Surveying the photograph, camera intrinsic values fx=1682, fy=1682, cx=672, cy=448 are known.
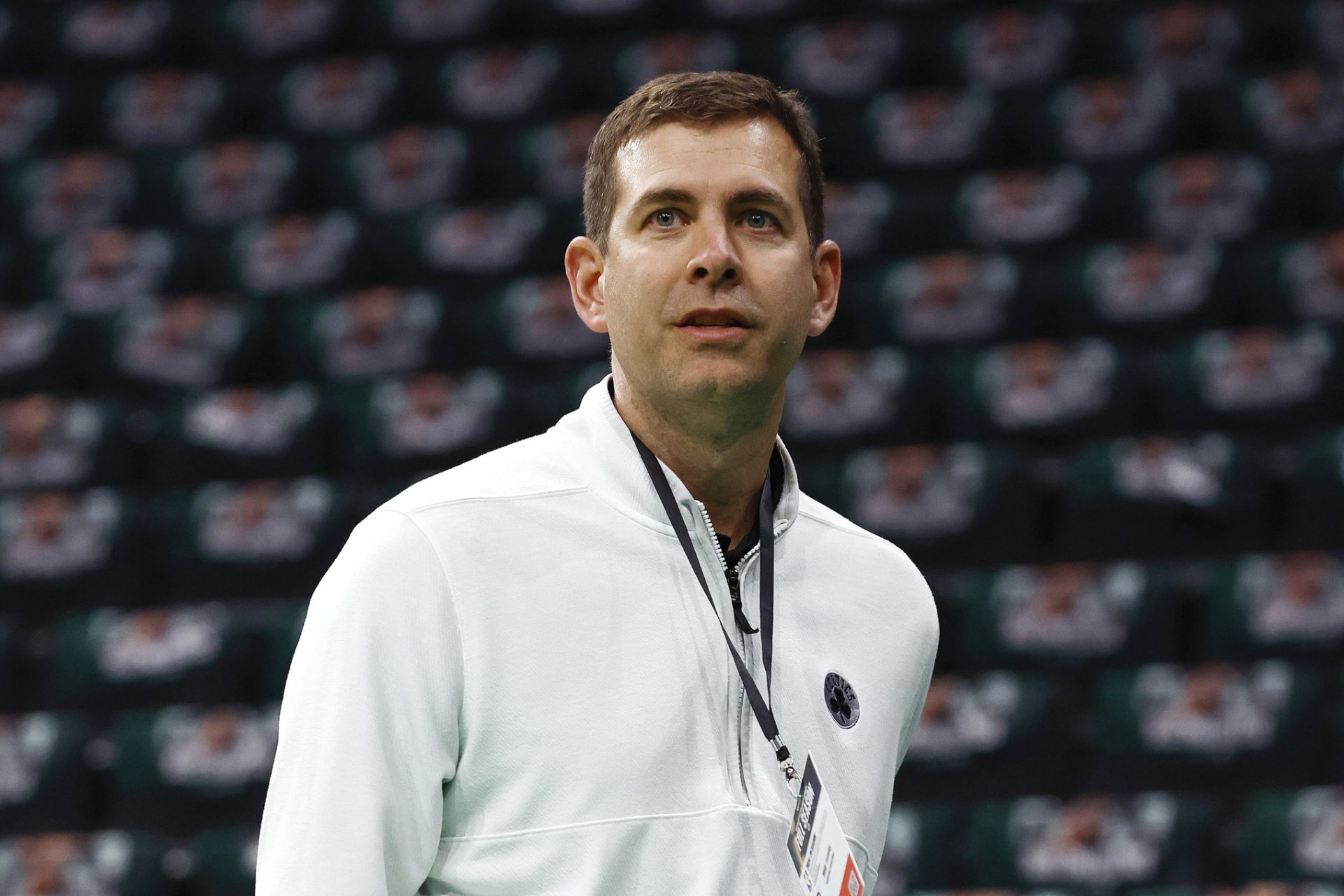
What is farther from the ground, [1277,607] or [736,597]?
[736,597]

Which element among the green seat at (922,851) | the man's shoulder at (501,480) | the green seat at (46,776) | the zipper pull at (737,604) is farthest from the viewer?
the green seat at (46,776)

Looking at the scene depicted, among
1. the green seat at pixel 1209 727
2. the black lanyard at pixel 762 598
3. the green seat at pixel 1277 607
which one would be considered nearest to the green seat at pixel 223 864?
the green seat at pixel 1209 727

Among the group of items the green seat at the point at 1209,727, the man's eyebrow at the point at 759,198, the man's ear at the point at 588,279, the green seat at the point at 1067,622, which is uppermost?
the man's eyebrow at the point at 759,198

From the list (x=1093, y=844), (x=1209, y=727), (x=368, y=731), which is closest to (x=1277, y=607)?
(x=1209, y=727)

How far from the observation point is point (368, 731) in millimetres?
1230

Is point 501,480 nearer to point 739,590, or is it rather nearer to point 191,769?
point 739,590

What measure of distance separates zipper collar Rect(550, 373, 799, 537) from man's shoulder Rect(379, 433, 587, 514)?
2cm

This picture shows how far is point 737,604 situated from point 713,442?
15 cm

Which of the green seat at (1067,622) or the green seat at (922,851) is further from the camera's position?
the green seat at (1067,622)

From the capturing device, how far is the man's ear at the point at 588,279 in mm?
1555

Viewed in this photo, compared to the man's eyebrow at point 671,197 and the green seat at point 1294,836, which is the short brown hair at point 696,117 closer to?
the man's eyebrow at point 671,197

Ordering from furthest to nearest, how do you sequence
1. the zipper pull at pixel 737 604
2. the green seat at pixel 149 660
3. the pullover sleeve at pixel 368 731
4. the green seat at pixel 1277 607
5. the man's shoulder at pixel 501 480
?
the green seat at pixel 149 660, the green seat at pixel 1277 607, the zipper pull at pixel 737 604, the man's shoulder at pixel 501 480, the pullover sleeve at pixel 368 731

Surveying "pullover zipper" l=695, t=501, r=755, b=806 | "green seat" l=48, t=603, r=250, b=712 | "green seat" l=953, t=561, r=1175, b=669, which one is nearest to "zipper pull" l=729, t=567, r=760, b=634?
"pullover zipper" l=695, t=501, r=755, b=806

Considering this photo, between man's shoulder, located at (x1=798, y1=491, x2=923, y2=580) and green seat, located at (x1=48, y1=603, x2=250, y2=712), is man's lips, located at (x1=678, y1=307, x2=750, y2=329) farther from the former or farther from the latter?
green seat, located at (x1=48, y1=603, x2=250, y2=712)
